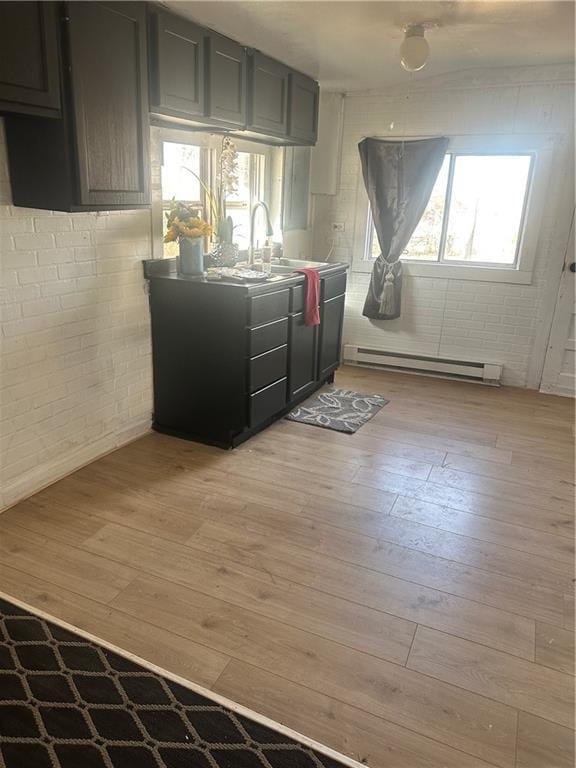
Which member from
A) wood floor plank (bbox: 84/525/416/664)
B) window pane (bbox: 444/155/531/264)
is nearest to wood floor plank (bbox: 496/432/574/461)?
window pane (bbox: 444/155/531/264)

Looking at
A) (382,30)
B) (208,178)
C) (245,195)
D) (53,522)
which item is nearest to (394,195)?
(245,195)

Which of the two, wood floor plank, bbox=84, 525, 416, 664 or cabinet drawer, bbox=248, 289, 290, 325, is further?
cabinet drawer, bbox=248, 289, 290, 325

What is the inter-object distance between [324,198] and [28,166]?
Answer: 10.1ft

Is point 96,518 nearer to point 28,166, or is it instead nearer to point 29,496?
point 29,496

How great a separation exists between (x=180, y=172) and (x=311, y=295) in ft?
3.69

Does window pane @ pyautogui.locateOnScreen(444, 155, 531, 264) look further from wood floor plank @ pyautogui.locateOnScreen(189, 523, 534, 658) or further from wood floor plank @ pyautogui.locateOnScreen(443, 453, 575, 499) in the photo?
wood floor plank @ pyautogui.locateOnScreen(189, 523, 534, 658)

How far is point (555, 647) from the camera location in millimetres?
1894

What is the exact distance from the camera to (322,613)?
2.01 meters

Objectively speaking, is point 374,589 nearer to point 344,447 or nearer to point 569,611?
point 569,611

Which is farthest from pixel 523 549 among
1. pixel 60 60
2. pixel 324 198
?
pixel 324 198

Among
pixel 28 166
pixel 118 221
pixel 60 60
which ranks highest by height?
pixel 60 60

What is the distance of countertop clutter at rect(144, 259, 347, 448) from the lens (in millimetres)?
3072

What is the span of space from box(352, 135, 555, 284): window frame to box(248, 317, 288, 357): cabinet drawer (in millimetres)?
1797

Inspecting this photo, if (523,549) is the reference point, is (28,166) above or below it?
above
